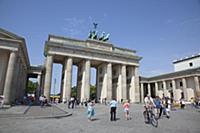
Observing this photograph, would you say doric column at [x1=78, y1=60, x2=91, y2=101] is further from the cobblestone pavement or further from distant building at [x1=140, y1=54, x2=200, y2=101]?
the cobblestone pavement

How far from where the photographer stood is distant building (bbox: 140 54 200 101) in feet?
143

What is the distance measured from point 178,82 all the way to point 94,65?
25.7 metres

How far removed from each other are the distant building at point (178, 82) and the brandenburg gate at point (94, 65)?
11405mm

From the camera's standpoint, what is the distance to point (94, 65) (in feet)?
160

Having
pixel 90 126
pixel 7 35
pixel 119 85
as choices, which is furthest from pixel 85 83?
pixel 90 126

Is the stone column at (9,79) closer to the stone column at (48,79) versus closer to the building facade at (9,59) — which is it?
the building facade at (9,59)

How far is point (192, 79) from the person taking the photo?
44.6 meters

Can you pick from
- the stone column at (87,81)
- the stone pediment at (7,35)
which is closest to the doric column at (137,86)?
the stone column at (87,81)

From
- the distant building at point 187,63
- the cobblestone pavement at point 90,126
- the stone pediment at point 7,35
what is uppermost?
the distant building at point 187,63

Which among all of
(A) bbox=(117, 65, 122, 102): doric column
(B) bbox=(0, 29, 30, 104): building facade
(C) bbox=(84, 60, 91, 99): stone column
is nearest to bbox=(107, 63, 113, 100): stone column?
(A) bbox=(117, 65, 122, 102): doric column

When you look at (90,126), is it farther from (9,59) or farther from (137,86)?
(137,86)

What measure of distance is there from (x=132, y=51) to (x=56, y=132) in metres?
42.9

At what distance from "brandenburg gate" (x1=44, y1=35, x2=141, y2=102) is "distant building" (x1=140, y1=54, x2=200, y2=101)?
11.4m

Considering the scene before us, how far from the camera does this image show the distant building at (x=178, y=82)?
43.7m
